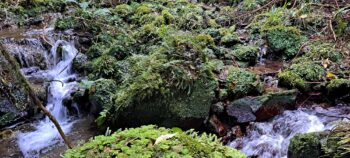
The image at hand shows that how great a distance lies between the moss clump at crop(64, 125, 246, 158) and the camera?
2.08 meters

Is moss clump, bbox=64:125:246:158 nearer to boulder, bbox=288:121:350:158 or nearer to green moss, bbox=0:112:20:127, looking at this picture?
boulder, bbox=288:121:350:158

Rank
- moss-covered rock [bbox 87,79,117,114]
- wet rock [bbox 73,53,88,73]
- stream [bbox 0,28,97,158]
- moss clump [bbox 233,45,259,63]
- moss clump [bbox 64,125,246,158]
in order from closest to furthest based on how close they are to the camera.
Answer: moss clump [bbox 64,125,246,158], stream [bbox 0,28,97,158], moss-covered rock [bbox 87,79,117,114], moss clump [bbox 233,45,259,63], wet rock [bbox 73,53,88,73]

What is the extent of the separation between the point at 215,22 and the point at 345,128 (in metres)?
5.97

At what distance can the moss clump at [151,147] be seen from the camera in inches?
82.0

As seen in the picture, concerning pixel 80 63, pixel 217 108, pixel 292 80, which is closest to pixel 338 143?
pixel 217 108

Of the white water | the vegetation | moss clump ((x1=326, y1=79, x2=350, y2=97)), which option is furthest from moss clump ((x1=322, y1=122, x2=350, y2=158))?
the white water

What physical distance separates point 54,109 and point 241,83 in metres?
3.20

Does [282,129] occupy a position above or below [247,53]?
below

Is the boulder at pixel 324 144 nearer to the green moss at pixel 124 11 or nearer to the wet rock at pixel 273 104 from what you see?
the wet rock at pixel 273 104

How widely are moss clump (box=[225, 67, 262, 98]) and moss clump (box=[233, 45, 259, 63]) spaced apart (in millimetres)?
1098

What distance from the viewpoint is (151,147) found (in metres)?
2.12

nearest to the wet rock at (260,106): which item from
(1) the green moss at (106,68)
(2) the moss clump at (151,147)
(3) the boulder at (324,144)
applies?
(3) the boulder at (324,144)

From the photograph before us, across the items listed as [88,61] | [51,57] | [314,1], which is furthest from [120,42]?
[314,1]

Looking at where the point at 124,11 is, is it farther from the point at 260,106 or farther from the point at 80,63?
the point at 260,106
